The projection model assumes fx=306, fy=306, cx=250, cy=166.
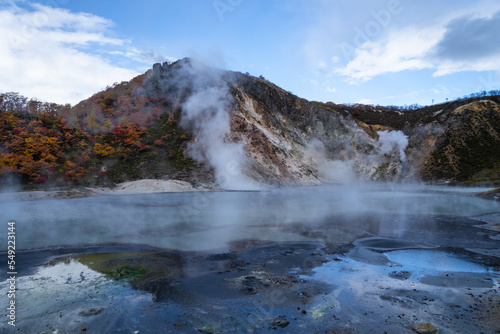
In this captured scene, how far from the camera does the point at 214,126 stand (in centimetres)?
4503

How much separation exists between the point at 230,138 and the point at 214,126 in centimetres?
343

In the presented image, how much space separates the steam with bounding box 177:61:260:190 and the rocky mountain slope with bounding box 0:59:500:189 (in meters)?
0.16

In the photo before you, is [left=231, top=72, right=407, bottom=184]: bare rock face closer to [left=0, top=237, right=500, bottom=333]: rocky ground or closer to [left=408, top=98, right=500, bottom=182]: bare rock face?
[left=408, top=98, right=500, bottom=182]: bare rock face

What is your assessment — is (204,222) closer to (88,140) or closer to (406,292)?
(406,292)

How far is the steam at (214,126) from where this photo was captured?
39250mm

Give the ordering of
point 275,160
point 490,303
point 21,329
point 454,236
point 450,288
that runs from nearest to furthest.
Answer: point 21,329 < point 490,303 < point 450,288 < point 454,236 < point 275,160

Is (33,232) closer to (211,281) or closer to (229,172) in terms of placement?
(211,281)

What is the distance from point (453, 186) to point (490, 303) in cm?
4704

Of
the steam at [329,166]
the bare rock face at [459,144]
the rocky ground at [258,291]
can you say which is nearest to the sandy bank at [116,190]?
the rocky ground at [258,291]

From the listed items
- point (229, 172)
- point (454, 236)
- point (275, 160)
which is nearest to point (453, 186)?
point (275, 160)

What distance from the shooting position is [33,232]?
14.8 meters

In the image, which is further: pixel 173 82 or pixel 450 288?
pixel 173 82

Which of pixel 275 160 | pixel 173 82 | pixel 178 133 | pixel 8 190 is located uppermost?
pixel 173 82

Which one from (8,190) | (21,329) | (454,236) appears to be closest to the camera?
(21,329)
